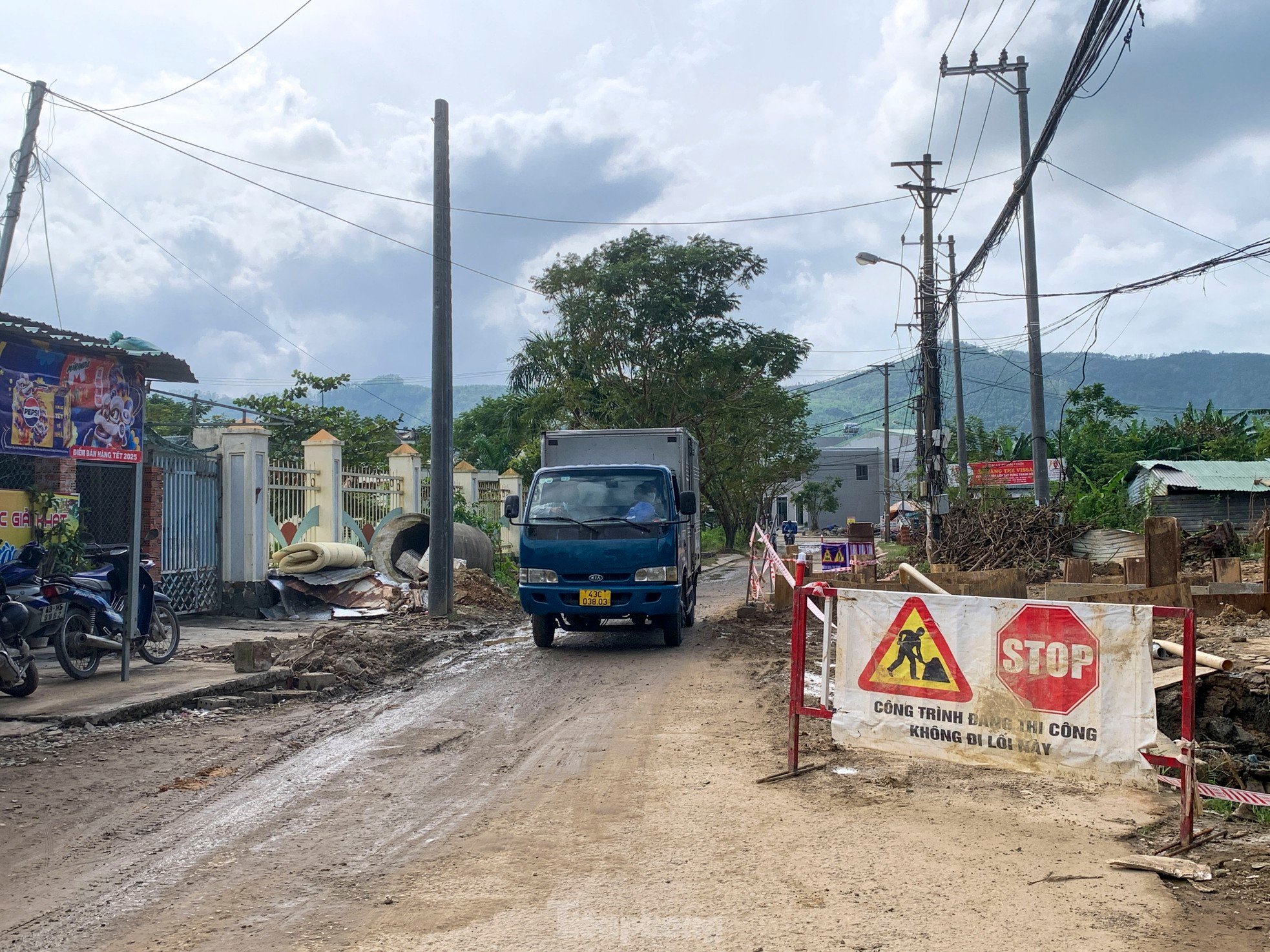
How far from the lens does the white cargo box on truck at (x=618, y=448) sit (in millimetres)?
14812

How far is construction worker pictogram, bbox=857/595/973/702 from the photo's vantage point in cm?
568

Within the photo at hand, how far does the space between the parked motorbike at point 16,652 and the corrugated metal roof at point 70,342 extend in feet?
8.92

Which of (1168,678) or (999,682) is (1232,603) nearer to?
(1168,678)

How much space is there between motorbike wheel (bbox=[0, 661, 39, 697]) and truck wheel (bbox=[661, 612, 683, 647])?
6.43 m

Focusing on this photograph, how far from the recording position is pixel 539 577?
473 inches

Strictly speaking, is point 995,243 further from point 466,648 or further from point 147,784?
point 147,784

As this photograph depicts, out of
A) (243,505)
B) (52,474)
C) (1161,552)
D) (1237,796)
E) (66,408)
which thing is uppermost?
(66,408)

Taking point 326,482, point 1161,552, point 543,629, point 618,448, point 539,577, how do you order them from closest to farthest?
point 1161,552, point 539,577, point 543,629, point 618,448, point 326,482

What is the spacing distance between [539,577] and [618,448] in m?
3.37

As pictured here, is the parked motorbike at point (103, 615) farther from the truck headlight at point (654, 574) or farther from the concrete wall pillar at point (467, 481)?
the concrete wall pillar at point (467, 481)

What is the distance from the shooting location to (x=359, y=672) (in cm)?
1027

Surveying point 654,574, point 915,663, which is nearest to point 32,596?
point 654,574

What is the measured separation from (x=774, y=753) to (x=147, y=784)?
3.93m

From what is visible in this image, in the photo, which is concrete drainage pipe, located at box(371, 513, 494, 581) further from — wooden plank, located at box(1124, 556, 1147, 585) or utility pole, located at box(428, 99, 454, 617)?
wooden plank, located at box(1124, 556, 1147, 585)
